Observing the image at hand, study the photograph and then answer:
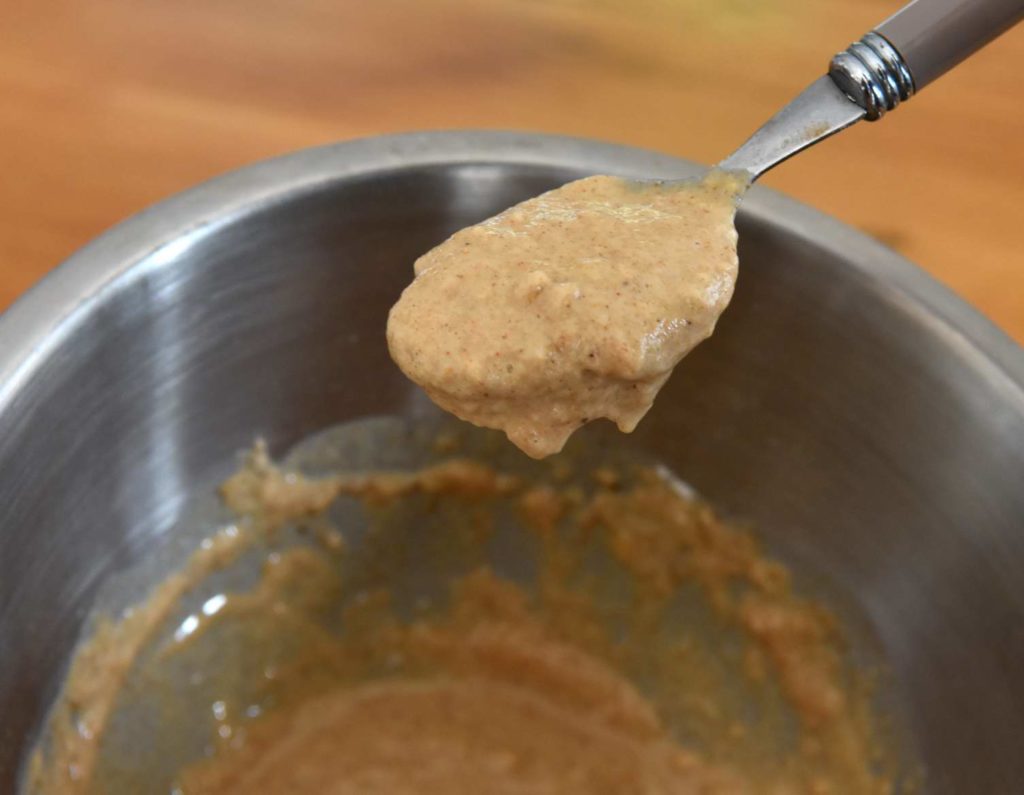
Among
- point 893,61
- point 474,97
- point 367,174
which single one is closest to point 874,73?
point 893,61

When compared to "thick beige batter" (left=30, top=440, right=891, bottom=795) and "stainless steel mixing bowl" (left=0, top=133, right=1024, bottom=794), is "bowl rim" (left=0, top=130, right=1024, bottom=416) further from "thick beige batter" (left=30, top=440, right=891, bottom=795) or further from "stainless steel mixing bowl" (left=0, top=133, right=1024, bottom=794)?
"thick beige batter" (left=30, top=440, right=891, bottom=795)

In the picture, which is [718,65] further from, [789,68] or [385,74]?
[385,74]

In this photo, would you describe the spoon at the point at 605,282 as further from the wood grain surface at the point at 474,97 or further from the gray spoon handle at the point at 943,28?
the wood grain surface at the point at 474,97

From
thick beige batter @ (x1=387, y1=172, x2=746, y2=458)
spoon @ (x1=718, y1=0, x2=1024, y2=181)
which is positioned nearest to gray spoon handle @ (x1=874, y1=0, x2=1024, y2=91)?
spoon @ (x1=718, y1=0, x2=1024, y2=181)

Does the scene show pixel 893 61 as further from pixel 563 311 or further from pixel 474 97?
pixel 474 97

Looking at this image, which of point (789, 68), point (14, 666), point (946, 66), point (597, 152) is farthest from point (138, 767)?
point (789, 68)

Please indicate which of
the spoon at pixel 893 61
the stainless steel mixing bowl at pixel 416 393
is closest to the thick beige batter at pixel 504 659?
the stainless steel mixing bowl at pixel 416 393

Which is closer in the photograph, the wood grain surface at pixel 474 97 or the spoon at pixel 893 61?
the spoon at pixel 893 61
